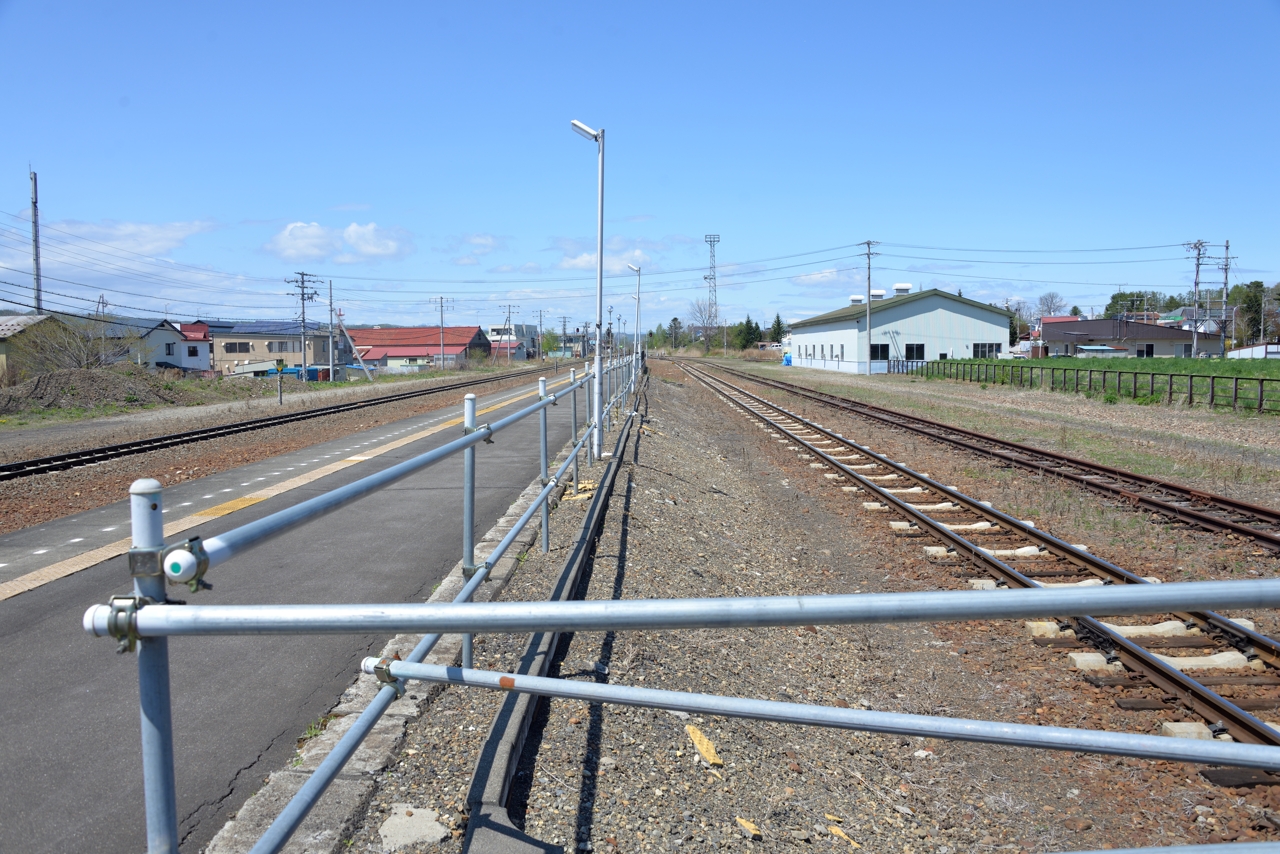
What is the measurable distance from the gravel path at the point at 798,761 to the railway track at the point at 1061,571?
0.35m

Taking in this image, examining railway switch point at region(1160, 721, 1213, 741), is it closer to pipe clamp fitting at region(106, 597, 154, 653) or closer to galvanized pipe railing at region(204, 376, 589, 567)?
galvanized pipe railing at region(204, 376, 589, 567)

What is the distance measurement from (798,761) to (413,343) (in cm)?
11869

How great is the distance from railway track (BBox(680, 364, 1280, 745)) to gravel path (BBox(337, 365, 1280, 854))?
350 mm

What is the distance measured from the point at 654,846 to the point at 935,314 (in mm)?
66149

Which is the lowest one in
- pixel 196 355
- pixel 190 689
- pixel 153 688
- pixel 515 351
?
pixel 190 689

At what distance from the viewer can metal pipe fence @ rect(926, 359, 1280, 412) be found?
25.6 metres

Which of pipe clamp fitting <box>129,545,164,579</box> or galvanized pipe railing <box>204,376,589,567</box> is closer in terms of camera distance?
pipe clamp fitting <box>129,545,164,579</box>

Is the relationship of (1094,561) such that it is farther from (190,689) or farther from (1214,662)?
(190,689)

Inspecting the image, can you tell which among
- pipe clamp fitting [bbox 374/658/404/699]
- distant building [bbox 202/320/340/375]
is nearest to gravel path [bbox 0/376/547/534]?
pipe clamp fitting [bbox 374/658/404/699]

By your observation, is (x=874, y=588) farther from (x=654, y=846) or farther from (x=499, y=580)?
(x=654, y=846)

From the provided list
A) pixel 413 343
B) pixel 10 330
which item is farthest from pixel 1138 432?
pixel 413 343

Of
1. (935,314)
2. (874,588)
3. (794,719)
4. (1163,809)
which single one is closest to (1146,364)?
(935,314)

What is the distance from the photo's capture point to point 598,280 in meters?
16.9

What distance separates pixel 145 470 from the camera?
1511cm
